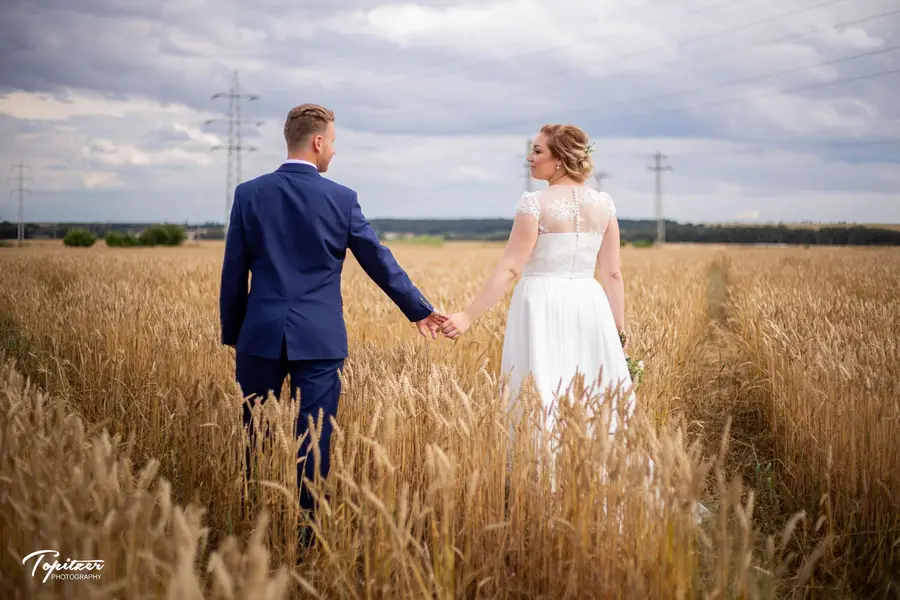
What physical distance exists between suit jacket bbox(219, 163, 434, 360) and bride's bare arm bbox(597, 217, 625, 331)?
1554mm

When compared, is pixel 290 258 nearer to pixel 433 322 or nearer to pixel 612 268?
pixel 433 322

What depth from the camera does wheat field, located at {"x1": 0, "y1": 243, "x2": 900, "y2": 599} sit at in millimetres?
1779

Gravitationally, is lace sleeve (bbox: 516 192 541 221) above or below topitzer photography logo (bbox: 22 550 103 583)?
above

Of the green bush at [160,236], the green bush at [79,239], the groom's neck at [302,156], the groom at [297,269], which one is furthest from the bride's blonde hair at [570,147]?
the green bush at [79,239]

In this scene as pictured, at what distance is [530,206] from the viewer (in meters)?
3.64

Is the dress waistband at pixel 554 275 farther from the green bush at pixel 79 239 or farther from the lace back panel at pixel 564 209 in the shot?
the green bush at pixel 79 239

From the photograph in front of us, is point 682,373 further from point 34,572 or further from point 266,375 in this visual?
point 34,572

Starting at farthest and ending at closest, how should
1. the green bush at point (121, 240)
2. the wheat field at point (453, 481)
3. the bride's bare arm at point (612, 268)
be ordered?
the green bush at point (121, 240)
the bride's bare arm at point (612, 268)
the wheat field at point (453, 481)

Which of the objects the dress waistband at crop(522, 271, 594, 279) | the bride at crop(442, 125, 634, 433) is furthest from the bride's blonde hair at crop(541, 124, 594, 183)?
the dress waistband at crop(522, 271, 594, 279)

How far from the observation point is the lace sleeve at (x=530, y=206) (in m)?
3.65

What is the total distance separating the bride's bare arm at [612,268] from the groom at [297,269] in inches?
57.6

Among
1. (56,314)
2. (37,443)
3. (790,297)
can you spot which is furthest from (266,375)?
(790,297)

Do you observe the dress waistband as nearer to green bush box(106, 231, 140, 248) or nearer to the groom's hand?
the groom's hand

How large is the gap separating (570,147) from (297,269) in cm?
163
